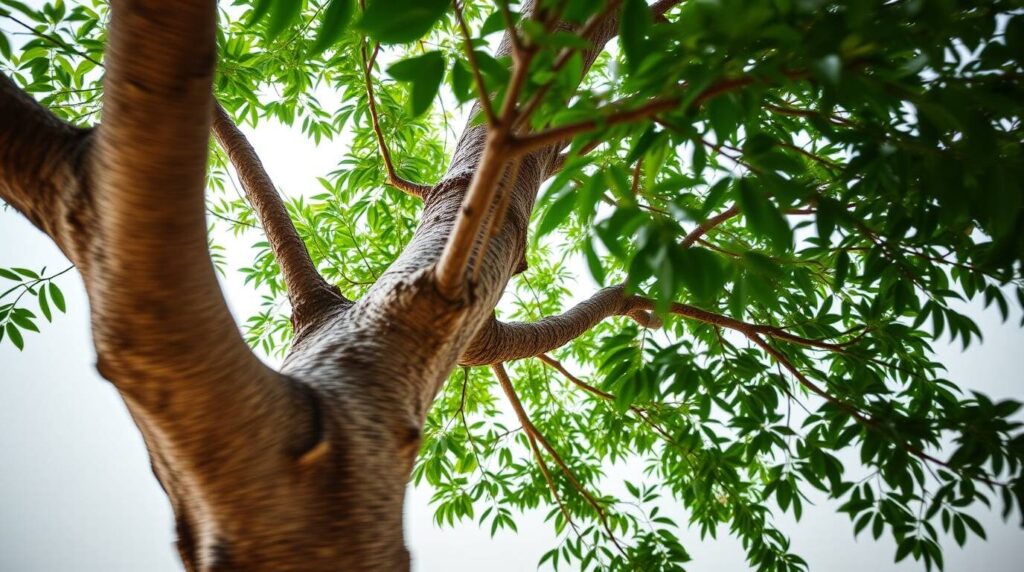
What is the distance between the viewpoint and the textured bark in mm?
429

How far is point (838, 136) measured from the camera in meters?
0.61

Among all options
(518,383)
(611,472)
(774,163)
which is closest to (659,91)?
(774,163)

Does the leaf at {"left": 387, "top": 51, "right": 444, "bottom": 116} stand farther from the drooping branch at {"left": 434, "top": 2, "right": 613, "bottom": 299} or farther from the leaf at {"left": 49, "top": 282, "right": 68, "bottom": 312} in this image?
the leaf at {"left": 49, "top": 282, "right": 68, "bottom": 312}

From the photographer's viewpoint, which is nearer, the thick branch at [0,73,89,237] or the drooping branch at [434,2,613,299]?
the drooping branch at [434,2,613,299]

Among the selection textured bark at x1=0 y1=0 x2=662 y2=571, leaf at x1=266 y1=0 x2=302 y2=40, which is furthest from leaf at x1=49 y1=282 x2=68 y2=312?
leaf at x1=266 y1=0 x2=302 y2=40

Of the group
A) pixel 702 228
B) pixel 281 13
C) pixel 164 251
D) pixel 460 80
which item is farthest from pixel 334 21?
pixel 702 228

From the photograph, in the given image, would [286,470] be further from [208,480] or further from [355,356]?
[355,356]

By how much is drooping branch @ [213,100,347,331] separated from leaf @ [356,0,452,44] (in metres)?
0.57

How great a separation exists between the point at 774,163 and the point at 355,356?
0.52 metres

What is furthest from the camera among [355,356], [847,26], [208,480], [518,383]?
[518,383]

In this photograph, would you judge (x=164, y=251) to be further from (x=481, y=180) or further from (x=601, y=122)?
(x=601, y=122)

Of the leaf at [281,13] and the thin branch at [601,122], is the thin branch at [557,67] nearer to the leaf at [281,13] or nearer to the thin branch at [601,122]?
the thin branch at [601,122]

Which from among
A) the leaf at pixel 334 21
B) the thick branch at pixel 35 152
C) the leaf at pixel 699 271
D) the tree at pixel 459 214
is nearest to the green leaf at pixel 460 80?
the tree at pixel 459 214

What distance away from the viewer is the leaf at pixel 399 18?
413 millimetres
